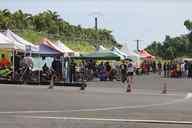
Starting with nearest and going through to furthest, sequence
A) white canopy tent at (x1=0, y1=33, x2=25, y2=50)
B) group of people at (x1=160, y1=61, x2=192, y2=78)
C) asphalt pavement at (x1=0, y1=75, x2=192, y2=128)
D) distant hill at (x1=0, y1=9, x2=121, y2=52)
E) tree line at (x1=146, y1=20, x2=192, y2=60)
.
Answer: asphalt pavement at (x1=0, y1=75, x2=192, y2=128) → white canopy tent at (x1=0, y1=33, x2=25, y2=50) → group of people at (x1=160, y1=61, x2=192, y2=78) → distant hill at (x1=0, y1=9, x2=121, y2=52) → tree line at (x1=146, y1=20, x2=192, y2=60)

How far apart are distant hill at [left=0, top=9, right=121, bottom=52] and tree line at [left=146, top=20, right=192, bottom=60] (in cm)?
4867

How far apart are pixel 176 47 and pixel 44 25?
77.2 meters

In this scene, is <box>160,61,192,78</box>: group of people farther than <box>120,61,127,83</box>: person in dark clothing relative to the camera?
Yes

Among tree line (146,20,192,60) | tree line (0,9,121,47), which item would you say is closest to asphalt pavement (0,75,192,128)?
tree line (0,9,121,47)

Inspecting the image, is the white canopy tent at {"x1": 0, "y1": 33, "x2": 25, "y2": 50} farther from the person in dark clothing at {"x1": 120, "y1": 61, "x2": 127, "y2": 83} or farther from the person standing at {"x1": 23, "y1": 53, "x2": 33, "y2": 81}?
the person in dark clothing at {"x1": 120, "y1": 61, "x2": 127, "y2": 83}

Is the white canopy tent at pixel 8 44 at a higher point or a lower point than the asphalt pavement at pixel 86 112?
higher

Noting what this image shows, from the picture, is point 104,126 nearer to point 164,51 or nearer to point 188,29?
point 188,29

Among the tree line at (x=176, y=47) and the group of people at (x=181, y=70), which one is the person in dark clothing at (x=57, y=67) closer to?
the group of people at (x=181, y=70)

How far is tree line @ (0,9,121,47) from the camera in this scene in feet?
224

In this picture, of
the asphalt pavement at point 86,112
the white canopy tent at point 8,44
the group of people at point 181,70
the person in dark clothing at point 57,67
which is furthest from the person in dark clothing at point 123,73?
the asphalt pavement at point 86,112

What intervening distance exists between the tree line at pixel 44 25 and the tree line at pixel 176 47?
47.1 meters

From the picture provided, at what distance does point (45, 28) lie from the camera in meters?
83.2

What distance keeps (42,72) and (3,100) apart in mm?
19078

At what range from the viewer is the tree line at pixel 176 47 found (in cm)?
15100
